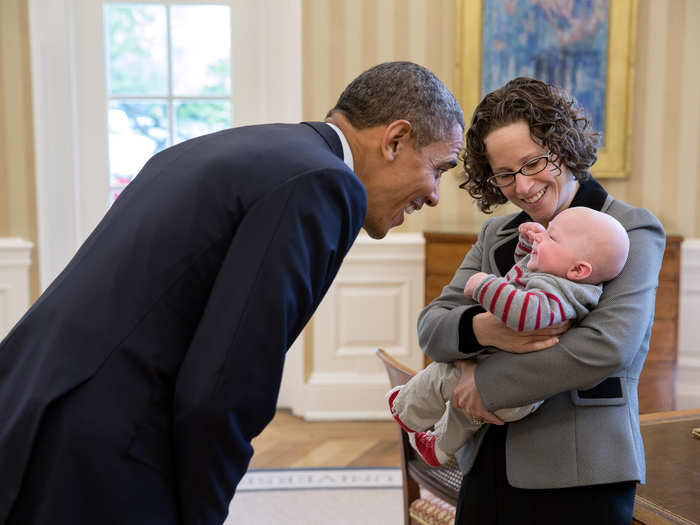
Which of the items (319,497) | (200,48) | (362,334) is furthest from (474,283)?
(200,48)

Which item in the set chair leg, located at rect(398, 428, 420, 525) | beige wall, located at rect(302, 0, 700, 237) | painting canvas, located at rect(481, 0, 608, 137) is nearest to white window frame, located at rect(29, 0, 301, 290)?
beige wall, located at rect(302, 0, 700, 237)

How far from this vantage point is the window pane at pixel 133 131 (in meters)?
4.52

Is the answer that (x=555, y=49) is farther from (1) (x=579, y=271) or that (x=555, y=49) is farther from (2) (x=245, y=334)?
(2) (x=245, y=334)

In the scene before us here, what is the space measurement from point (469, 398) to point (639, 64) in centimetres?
358

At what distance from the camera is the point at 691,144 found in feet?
14.2

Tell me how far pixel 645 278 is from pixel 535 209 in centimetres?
29

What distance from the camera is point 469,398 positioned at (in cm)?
147

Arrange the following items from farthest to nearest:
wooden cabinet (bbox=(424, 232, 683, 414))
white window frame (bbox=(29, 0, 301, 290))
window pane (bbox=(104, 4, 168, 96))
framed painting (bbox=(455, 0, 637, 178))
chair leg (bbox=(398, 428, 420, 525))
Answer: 1. window pane (bbox=(104, 4, 168, 96))
2. white window frame (bbox=(29, 0, 301, 290))
3. framed painting (bbox=(455, 0, 637, 178))
4. wooden cabinet (bbox=(424, 232, 683, 414))
5. chair leg (bbox=(398, 428, 420, 525))

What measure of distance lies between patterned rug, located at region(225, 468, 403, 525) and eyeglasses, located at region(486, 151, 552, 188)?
6.76 feet

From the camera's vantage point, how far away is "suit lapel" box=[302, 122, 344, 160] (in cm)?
137

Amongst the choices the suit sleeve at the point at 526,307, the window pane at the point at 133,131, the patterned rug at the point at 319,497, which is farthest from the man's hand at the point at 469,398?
the window pane at the point at 133,131

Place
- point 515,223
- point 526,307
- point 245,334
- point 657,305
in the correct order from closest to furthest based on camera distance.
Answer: point 245,334 → point 526,307 → point 515,223 → point 657,305

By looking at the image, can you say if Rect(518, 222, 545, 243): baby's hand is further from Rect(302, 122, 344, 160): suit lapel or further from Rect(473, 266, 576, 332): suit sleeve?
Rect(302, 122, 344, 160): suit lapel

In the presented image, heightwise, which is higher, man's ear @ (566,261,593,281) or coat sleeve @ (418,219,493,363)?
man's ear @ (566,261,593,281)
